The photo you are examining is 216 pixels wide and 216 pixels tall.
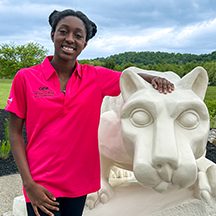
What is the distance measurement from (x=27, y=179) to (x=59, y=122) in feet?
1.41

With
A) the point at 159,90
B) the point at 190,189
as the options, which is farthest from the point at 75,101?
the point at 190,189

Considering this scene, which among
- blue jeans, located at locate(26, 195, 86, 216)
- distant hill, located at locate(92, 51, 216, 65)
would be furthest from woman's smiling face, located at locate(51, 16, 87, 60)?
distant hill, located at locate(92, 51, 216, 65)

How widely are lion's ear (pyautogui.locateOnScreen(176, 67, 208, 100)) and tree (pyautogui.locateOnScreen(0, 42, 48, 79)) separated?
2492cm

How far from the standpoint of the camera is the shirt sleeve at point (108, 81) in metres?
1.97

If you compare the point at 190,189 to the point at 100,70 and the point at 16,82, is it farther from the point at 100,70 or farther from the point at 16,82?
the point at 16,82

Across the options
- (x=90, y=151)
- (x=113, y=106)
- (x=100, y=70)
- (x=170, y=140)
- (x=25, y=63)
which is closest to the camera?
(x=170, y=140)

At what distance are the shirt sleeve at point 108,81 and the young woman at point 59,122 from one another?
0.18 ft

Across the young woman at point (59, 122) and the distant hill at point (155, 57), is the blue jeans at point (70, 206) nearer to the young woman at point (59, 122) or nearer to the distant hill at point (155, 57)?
the young woman at point (59, 122)

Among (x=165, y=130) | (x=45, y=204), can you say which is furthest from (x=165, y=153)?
(x=45, y=204)

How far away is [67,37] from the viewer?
1.79m

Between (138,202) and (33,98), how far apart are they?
169 cm

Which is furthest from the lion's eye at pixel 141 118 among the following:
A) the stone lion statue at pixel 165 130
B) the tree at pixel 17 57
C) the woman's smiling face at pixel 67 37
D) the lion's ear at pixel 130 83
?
the tree at pixel 17 57

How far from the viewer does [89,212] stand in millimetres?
2633

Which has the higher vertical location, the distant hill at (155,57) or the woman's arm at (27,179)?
the distant hill at (155,57)
